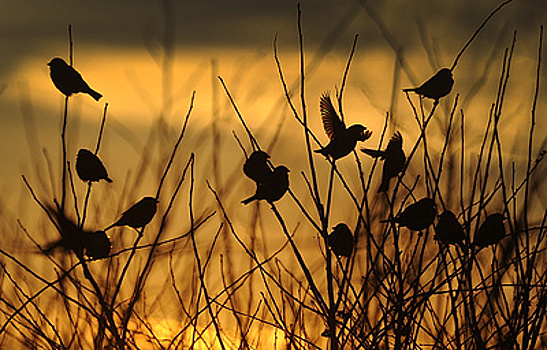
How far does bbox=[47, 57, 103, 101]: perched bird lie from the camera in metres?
1.50

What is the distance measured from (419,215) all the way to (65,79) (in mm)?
763

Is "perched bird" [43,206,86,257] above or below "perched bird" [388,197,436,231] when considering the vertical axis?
below

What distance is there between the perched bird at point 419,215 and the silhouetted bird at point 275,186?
247 millimetres

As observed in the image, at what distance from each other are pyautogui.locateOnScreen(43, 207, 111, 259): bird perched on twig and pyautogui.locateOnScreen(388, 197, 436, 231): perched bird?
1.93 ft

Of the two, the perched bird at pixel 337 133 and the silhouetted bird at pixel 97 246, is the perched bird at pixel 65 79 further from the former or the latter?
the perched bird at pixel 337 133

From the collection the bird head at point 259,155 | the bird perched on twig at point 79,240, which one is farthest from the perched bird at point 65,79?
the bird head at point 259,155

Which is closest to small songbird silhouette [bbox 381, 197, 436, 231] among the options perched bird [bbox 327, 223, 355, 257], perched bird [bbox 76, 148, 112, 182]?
perched bird [bbox 327, 223, 355, 257]

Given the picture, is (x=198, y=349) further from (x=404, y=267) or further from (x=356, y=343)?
(x=404, y=267)

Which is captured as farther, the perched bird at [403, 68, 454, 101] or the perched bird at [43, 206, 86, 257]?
the perched bird at [403, 68, 454, 101]

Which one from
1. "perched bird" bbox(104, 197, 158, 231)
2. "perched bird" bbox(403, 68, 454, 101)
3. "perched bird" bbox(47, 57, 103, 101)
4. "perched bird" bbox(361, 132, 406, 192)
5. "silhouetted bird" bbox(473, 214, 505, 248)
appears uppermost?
"perched bird" bbox(403, 68, 454, 101)

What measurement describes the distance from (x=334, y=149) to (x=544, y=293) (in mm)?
551

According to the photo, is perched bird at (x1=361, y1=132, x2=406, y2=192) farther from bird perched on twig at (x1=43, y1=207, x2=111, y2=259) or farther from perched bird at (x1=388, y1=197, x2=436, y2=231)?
bird perched on twig at (x1=43, y1=207, x2=111, y2=259)

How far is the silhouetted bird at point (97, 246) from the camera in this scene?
1.45 meters

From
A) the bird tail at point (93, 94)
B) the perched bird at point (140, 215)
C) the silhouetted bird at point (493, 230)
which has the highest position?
the bird tail at point (93, 94)
